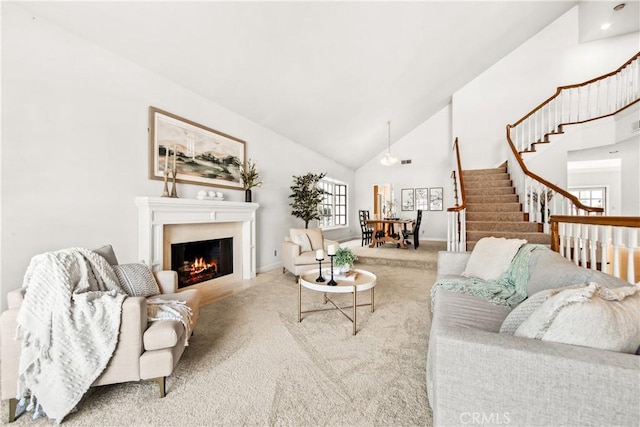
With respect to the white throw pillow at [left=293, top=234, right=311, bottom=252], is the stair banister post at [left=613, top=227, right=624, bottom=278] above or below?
above

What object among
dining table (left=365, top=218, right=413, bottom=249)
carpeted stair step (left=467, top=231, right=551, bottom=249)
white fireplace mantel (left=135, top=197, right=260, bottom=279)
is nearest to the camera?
white fireplace mantel (left=135, top=197, right=260, bottom=279)

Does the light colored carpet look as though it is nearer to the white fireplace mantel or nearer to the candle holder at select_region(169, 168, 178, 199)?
the white fireplace mantel

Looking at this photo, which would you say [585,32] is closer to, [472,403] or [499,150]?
[499,150]

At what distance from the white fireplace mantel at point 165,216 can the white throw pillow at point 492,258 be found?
3.09 meters

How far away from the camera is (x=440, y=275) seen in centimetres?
270

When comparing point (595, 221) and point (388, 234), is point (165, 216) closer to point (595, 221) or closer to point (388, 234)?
point (595, 221)

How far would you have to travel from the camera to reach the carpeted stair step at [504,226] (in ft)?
13.8

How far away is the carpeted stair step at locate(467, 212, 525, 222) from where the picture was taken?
4.52 metres

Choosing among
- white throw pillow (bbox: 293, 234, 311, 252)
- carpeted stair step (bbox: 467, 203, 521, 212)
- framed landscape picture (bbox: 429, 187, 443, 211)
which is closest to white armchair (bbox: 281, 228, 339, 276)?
white throw pillow (bbox: 293, 234, 311, 252)

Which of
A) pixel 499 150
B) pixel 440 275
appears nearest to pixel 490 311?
pixel 440 275

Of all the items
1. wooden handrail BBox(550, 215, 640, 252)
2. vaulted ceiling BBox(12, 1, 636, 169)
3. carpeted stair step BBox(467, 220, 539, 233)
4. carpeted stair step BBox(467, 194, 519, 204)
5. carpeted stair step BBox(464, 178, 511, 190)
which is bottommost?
carpeted stair step BBox(467, 220, 539, 233)

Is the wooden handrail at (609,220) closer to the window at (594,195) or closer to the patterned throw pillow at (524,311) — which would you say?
the patterned throw pillow at (524,311)

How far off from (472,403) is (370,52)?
4222 mm

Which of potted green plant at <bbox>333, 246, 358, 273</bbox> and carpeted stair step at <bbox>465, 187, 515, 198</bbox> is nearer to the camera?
potted green plant at <bbox>333, 246, 358, 273</bbox>
